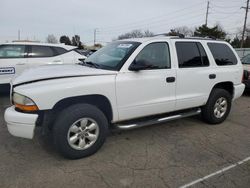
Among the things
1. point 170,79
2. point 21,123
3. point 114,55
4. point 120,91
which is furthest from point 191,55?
point 21,123

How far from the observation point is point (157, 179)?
9.29ft

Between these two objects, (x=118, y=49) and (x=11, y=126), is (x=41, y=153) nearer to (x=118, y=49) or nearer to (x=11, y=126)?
(x=11, y=126)

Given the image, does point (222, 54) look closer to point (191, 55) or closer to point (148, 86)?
point (191, 55)

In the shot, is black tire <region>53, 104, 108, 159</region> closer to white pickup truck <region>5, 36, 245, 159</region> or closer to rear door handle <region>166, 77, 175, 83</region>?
white pickup truck <region>5, 36, 245, 159</region>

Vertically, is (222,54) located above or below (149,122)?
above

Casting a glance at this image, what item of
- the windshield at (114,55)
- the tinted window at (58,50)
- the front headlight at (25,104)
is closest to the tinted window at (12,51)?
the tinted window at (58,50)

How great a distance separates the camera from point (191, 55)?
4258 millimetres

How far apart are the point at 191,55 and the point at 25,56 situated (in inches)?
188

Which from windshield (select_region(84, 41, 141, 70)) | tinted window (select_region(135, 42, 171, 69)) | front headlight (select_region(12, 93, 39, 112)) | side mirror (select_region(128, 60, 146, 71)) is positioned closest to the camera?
front headlight (select_region(12, 93, 39, 112))

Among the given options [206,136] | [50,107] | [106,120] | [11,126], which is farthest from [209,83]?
[11,126]

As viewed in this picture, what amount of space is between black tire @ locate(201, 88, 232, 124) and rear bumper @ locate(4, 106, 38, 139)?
3.34m

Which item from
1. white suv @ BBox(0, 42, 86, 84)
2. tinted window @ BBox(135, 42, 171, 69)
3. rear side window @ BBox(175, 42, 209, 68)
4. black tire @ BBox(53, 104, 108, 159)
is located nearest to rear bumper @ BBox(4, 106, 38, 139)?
black tire @ BBox(53, 104, 108, 159)

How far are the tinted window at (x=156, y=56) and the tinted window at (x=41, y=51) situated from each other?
→ 13.9ft

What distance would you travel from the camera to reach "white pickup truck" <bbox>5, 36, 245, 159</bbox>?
2.99 meters
